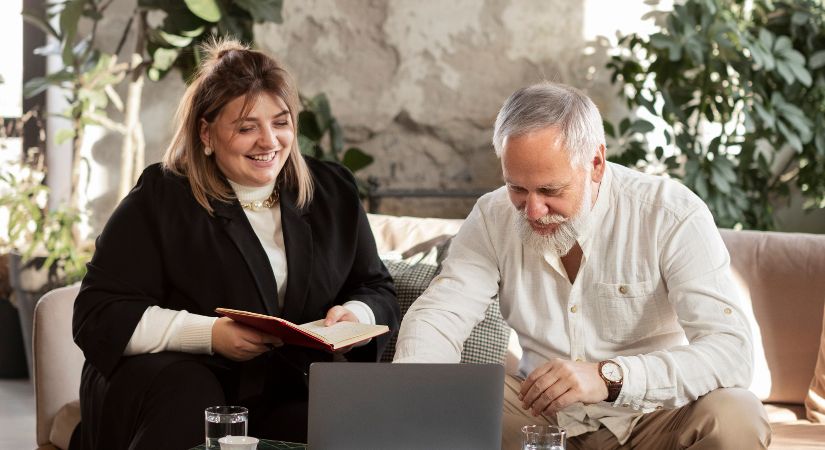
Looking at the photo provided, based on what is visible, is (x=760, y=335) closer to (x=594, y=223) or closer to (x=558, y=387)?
(x=594, y=223)

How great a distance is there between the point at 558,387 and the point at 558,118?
536 mm

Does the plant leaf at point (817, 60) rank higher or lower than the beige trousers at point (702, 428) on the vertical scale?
higher

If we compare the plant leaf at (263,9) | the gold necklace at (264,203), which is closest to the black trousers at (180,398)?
the gold necklace at (264,203)

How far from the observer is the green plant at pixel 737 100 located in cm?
379

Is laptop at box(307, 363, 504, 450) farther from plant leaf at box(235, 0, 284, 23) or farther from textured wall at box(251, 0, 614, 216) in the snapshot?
textured wall at box(251, 0, 614, 216)

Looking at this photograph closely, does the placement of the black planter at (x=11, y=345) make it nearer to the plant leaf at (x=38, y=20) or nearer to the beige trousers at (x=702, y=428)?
the plant leaf at (x=38, y=20)

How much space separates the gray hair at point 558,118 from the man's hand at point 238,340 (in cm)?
67

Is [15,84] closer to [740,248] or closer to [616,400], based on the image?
[740,248]

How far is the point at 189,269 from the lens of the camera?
2520 mm

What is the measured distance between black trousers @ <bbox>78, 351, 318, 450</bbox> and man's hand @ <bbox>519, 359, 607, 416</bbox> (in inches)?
25.7

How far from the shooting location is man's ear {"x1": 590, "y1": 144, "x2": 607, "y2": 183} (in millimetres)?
2160

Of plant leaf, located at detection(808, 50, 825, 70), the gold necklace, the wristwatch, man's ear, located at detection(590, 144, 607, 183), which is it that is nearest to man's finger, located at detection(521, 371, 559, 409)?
the wristwatch

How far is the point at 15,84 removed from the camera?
16.3 feet

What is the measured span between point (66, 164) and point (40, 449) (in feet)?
7.60
